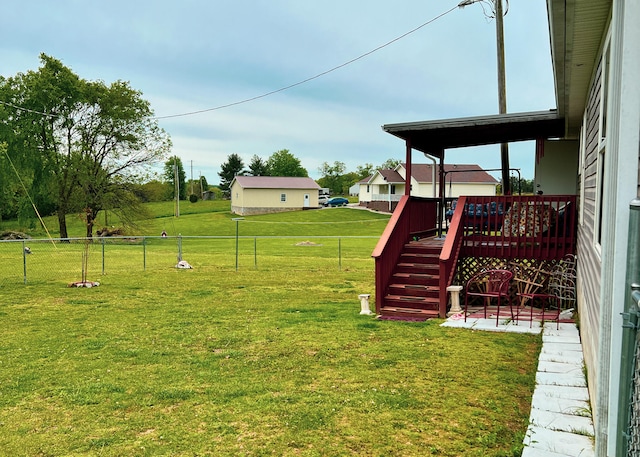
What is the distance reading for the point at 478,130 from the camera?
9.28 meters

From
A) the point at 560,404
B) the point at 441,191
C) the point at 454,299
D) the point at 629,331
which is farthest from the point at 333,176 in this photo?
the point at 629,331

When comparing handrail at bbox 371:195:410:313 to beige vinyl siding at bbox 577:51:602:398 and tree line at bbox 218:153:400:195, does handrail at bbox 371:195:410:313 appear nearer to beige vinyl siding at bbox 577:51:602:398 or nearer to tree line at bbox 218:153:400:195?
beige vinyl siding at bbox 577:51:602:398

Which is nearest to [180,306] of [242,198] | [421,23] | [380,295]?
[380,295]

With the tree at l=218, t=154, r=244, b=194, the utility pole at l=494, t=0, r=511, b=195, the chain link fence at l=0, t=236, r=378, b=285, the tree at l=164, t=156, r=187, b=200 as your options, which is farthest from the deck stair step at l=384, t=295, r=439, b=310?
the tree at l=218, t=154, r=244, b=194

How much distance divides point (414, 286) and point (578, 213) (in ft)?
9.55

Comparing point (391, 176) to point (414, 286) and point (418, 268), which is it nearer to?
point (418, 268)

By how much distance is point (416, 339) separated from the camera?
6.55 m

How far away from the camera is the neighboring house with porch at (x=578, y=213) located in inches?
88.2

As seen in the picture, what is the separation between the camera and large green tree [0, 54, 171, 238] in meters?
28.7

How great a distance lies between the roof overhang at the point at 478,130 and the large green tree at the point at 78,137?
75.9 feet

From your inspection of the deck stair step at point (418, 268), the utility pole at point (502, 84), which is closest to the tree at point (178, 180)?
the utility pole at point (502, 84)

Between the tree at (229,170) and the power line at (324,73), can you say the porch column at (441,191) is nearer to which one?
the power line at (324,73)

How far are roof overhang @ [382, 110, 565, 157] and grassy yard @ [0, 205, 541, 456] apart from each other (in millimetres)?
3390

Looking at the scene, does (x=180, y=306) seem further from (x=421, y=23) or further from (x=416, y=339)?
(x=421, y=23)
